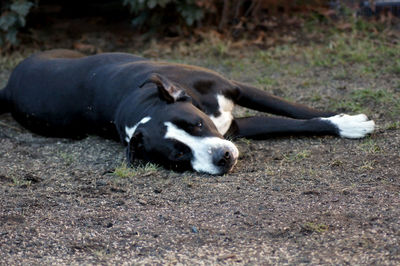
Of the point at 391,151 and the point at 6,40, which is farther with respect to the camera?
the point at 6,40

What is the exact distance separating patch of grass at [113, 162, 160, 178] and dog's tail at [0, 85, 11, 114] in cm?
190

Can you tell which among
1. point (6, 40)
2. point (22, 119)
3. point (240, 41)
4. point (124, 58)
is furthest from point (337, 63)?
point (6, 40)

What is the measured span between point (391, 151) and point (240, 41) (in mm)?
3762

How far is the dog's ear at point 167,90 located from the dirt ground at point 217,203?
0.47m

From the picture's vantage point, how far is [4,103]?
5637 millimetres

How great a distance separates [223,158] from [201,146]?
149 mm

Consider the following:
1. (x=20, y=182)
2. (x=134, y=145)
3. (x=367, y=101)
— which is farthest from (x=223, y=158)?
(x=367, y=101)

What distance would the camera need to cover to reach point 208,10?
24.8 ft

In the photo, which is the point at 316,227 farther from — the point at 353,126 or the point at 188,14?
the point at 188,14

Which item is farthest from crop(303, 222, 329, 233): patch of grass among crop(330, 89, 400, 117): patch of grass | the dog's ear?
crop(330, 89, 400, 117): patch of grass

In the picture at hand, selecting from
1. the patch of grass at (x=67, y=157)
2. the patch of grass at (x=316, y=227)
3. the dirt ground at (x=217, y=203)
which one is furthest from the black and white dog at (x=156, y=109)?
the patch of grass at (x=316, y=227)

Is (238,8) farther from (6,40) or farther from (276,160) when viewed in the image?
(276,160)

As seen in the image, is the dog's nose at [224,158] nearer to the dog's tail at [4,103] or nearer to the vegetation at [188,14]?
the dog's tail at [4,103]

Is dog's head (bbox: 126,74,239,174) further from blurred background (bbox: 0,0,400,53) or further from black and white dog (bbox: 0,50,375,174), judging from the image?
blurred background (bbox: 0,0,400,53)
